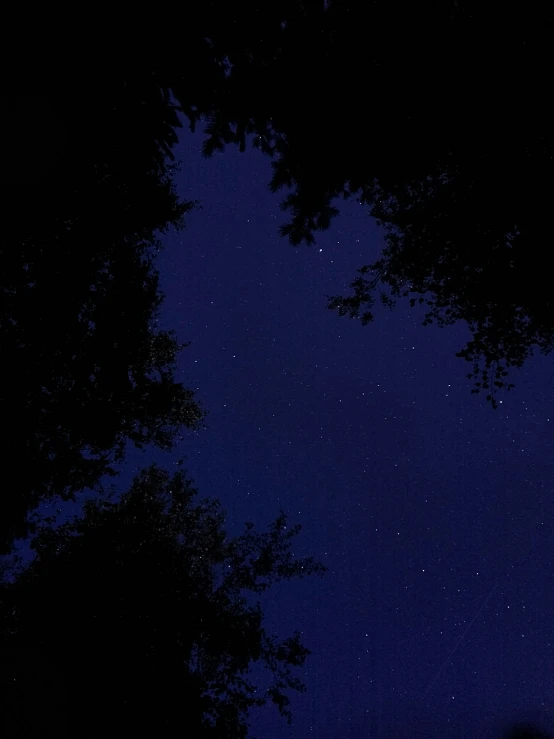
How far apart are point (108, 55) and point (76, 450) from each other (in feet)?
21.9

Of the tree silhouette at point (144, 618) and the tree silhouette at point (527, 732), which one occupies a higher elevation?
the tree silhouette at point (527, 732)

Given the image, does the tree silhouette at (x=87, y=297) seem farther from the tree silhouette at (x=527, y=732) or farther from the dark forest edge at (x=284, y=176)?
the tree silhouette at (x=527, y=732)

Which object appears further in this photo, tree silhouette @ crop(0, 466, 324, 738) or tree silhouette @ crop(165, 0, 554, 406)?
tree silhouette @ crop(0, 466, 324, 738)

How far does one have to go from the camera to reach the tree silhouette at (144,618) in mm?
8758

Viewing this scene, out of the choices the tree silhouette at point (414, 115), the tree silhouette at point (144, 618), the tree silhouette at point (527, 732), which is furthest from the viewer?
the tree silhouette at point (527, 732)

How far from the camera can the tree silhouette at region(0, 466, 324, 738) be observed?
8758 millimetres

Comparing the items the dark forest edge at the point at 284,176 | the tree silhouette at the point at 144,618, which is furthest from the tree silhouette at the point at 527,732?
the dark forest edge at the point at 284,176

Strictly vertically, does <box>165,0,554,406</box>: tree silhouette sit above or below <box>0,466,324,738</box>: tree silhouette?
above

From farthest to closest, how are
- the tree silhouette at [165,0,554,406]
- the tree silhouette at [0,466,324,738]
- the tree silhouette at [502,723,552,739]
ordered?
the tree silhouette at [502,723,552,739] → the tree silhouette at [0,466,324,738] → the tree silhouette at [165,0,554,406]

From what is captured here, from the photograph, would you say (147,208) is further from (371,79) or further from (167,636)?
(167,636)

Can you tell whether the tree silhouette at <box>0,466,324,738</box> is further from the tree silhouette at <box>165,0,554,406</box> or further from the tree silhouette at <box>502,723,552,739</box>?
the tree silhouette at <box>502,723,552,739</box>

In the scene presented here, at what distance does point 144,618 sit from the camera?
30.8 ft

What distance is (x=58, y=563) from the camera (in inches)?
386

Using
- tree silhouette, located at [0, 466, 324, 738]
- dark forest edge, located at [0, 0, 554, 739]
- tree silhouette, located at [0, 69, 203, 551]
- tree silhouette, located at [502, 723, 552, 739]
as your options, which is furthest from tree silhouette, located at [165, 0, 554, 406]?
tree silhouette, located at [502, 723, 552, 739]
